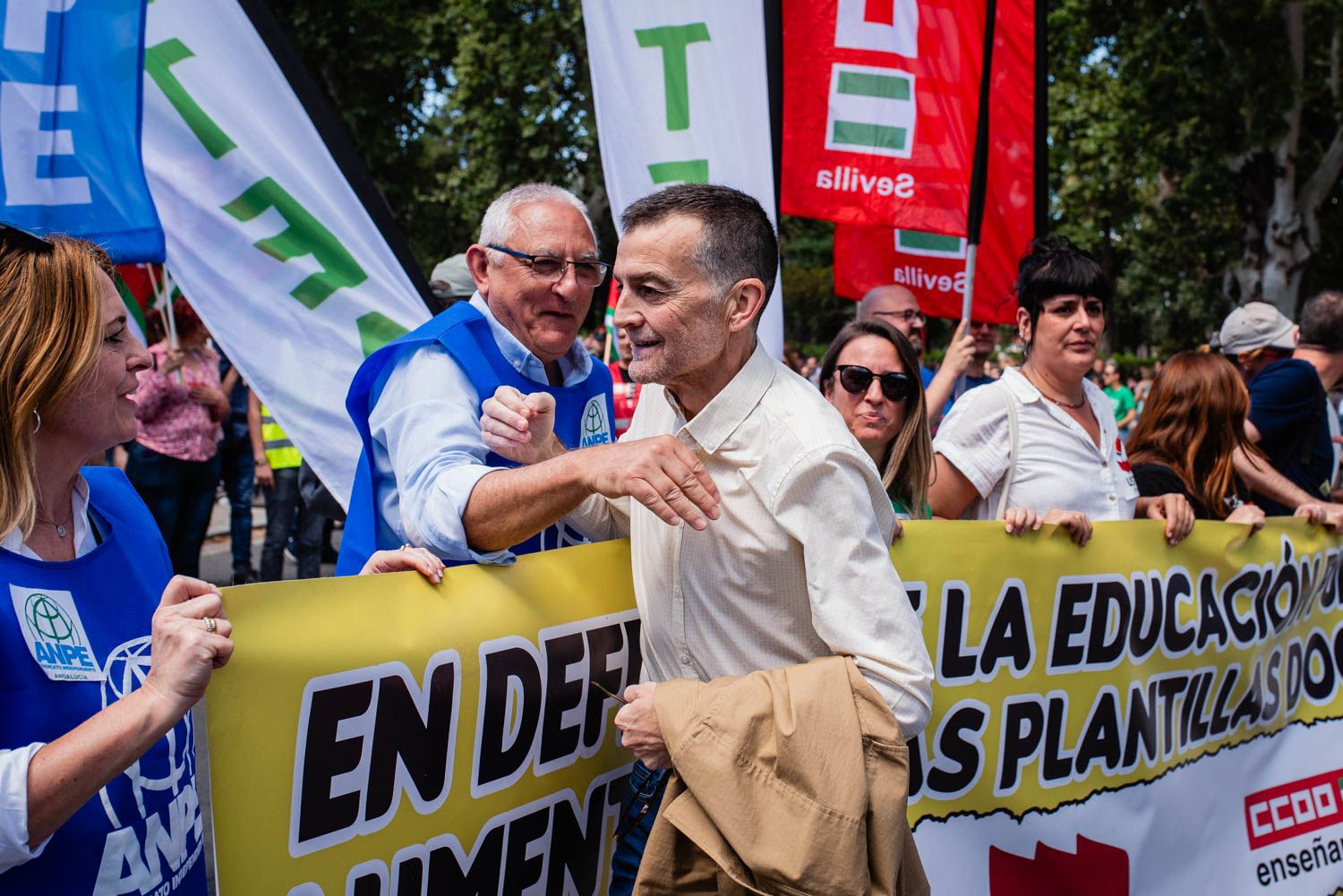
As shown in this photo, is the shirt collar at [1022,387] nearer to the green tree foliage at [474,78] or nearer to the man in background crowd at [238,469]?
the man in background crowd at [238,469]

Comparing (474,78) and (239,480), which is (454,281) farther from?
(474,78)

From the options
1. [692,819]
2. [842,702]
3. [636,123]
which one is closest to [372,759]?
[692,819]

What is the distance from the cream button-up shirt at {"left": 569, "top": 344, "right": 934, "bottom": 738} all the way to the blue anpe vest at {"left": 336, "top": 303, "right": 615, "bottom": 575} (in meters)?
0.53

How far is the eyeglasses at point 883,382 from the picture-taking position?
3484 millimetres

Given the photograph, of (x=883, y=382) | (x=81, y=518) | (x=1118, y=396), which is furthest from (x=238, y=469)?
(x=1118, y=396)

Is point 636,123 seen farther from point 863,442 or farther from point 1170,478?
point 1170,478

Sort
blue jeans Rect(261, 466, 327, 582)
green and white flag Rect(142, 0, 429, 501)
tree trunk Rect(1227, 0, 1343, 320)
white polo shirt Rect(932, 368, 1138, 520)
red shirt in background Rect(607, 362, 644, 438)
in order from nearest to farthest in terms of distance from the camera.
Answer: white polo shirt Rect(932, 368, 1138, 520), green and white flag Rect(142, 0, 429, 501), red shirt in background Rect(607, 362, 644, 438), blue jeans Rect(261, 466, 327, 582), tree trunk Rect(1227, 0, 1343, 320)

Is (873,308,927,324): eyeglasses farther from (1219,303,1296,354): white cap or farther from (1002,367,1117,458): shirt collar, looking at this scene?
(1002,367,1117,458): shirt collar

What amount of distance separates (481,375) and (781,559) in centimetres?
92

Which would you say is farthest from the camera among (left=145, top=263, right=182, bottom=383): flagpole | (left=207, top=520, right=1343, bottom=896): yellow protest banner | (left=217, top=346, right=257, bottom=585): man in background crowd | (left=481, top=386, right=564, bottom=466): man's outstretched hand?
(left=217, top=346, right=257, bottom=585): man in background crowd

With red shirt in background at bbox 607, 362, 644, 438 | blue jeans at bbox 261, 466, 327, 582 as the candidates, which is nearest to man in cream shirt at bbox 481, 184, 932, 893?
red shirt in background at bbox 607, 362, 644, 438

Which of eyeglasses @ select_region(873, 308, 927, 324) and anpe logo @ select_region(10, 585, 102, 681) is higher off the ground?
eyeglasses @ select_region(873, 308, 927, 324)

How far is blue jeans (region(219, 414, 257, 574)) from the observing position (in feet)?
26.6

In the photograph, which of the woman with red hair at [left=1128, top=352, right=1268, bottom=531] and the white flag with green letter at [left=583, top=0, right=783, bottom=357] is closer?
the woman with red hair at [left=1128, top=352, right=1268, bottom=531]
